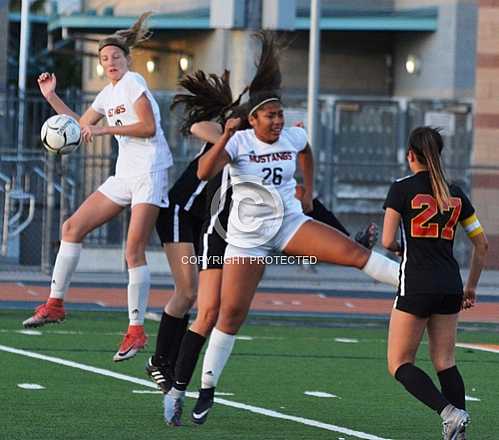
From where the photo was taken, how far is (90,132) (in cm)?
1009

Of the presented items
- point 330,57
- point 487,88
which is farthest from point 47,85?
point 330,57

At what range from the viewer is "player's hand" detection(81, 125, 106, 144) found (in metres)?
9.98

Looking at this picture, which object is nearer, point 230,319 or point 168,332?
point 230,319

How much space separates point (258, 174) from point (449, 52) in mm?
19848

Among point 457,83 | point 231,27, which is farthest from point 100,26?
point 231,27

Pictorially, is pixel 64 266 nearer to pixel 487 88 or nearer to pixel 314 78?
pixel 314 78

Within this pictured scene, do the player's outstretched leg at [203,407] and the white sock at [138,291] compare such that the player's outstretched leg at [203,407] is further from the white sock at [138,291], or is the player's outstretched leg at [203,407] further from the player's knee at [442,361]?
the white sock at [138,291]

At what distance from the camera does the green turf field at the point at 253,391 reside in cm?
880

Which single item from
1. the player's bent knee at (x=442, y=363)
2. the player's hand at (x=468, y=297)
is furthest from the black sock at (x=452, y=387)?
the player's hand at (x=468, y=297)

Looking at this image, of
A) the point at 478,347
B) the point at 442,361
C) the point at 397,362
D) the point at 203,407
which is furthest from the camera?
the point at 478,347

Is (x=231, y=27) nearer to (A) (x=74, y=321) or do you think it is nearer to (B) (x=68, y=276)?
(A) (x=74, y=321)

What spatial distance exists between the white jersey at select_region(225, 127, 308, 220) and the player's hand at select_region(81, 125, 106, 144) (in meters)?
1.40

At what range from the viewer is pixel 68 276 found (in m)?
10.7

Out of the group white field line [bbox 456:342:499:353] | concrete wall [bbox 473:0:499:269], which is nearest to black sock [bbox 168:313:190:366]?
white field line [bbox 456:342:499:353]
